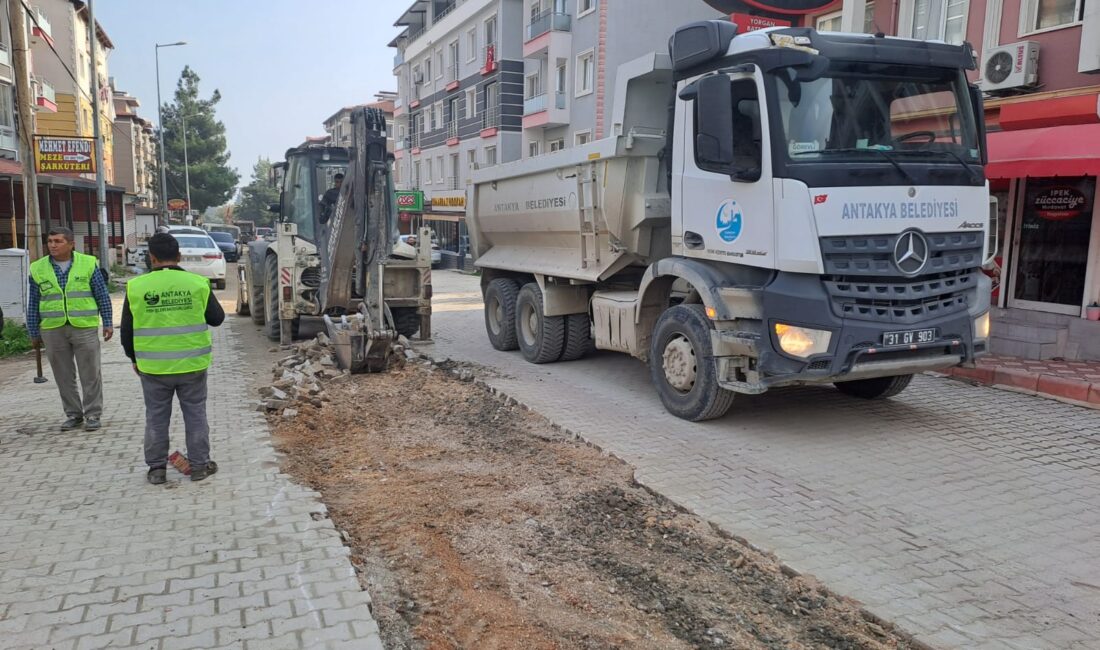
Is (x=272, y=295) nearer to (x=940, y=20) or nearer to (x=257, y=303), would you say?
(x=257, y=303)

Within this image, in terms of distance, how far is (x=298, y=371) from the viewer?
8.46m

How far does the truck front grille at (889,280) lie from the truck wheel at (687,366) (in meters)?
1.17

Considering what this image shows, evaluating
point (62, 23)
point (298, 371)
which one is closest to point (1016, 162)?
point (298, 371)

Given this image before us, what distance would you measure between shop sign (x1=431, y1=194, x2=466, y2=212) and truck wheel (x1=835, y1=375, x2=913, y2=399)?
96.3ft

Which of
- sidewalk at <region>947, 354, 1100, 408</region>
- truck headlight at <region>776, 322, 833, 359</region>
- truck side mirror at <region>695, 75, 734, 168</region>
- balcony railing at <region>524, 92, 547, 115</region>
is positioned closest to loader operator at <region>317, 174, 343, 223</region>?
truck side mirror at <region>695, 75, 734, 168</region>

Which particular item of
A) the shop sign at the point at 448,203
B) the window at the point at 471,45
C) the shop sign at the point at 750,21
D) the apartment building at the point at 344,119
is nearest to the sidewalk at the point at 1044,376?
the shop sign at the point at 750,21

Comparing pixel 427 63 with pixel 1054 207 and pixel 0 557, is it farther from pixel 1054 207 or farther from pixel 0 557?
pixel 0 557

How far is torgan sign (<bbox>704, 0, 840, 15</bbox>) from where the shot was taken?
11.0m

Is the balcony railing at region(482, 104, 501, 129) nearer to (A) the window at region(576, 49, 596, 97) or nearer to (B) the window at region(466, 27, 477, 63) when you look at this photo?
(B) the window at region(466, 27, 477, 63)

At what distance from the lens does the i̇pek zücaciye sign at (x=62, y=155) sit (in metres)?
13.6

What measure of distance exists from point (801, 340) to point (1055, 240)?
6.36m

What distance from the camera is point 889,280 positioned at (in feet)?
19.8

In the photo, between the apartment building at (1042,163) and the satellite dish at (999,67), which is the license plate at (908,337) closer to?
the apartment building at (1042,163)

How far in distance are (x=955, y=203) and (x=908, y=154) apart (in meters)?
0.56
